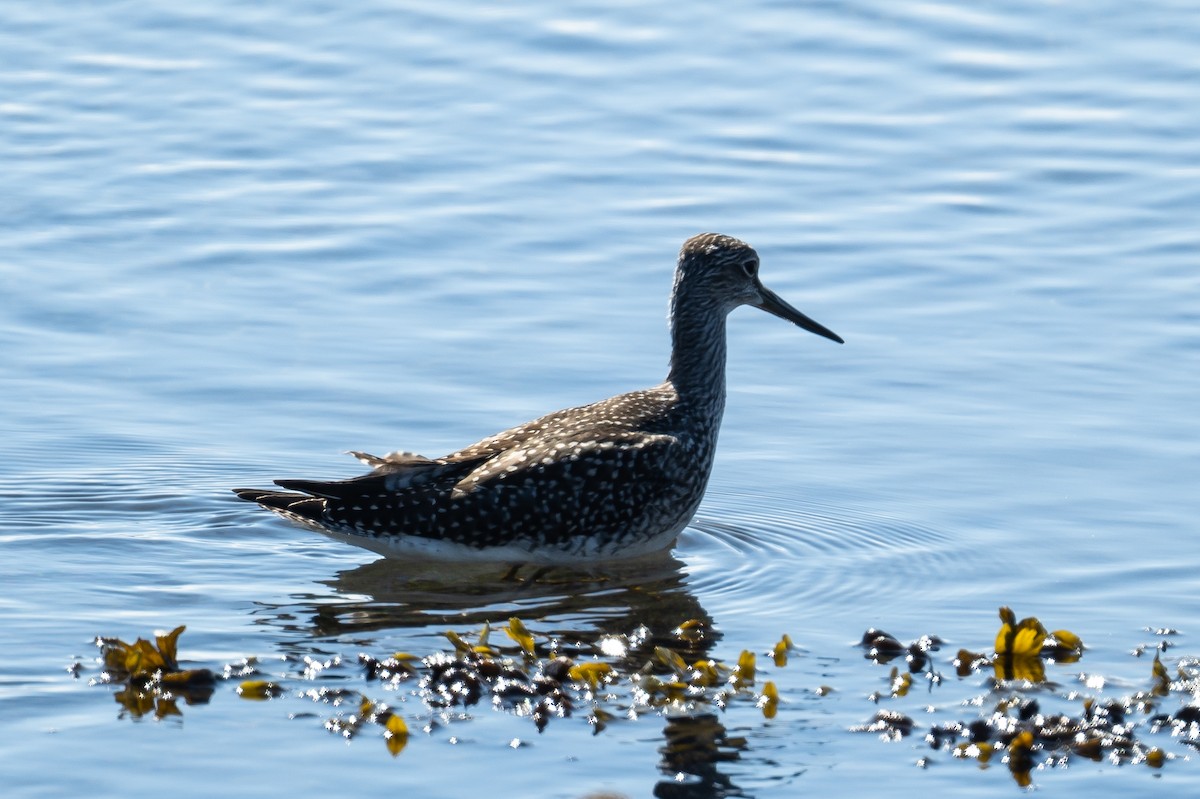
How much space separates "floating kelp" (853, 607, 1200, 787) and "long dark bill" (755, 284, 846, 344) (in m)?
2.93

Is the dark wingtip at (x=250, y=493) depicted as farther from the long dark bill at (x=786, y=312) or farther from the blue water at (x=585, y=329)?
the long dark bill at (x=786, y=312)

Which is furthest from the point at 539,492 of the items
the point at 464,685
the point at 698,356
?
the point at 464,685

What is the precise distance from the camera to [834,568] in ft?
32.2

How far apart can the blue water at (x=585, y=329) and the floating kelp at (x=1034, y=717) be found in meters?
0.12

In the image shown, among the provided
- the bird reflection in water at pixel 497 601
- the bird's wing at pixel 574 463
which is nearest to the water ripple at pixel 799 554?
the bird reflection in water at pixel 497 601

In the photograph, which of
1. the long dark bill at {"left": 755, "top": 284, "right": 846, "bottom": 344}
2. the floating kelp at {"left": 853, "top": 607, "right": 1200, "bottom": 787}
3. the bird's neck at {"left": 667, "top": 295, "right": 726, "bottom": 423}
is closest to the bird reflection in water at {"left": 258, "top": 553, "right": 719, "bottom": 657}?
the bird's neck at {"left": 667, "top": 295, "right": 726, "bottom": 423}

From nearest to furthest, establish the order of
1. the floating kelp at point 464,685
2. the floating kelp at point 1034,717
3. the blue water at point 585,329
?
the floating kelp at point 1034,717 < the floating kelp at point 464,685 < the blue water at point 585,329

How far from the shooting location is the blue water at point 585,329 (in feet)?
27.1

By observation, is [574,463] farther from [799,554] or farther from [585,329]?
[585,329]

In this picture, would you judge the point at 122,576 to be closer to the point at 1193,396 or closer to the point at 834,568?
the point at 834,568

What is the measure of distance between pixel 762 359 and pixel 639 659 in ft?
14.0

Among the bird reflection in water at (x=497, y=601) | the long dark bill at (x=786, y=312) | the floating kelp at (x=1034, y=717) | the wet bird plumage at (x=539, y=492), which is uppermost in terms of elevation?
the long dark bill at (x=786, y=312)

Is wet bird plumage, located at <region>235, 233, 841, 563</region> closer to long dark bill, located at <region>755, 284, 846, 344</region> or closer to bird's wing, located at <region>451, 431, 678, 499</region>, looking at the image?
bird's wing, located at <region>451, 431, 678, 499</region>

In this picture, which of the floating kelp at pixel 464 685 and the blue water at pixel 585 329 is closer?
the floating kelp at pixel 464 685
